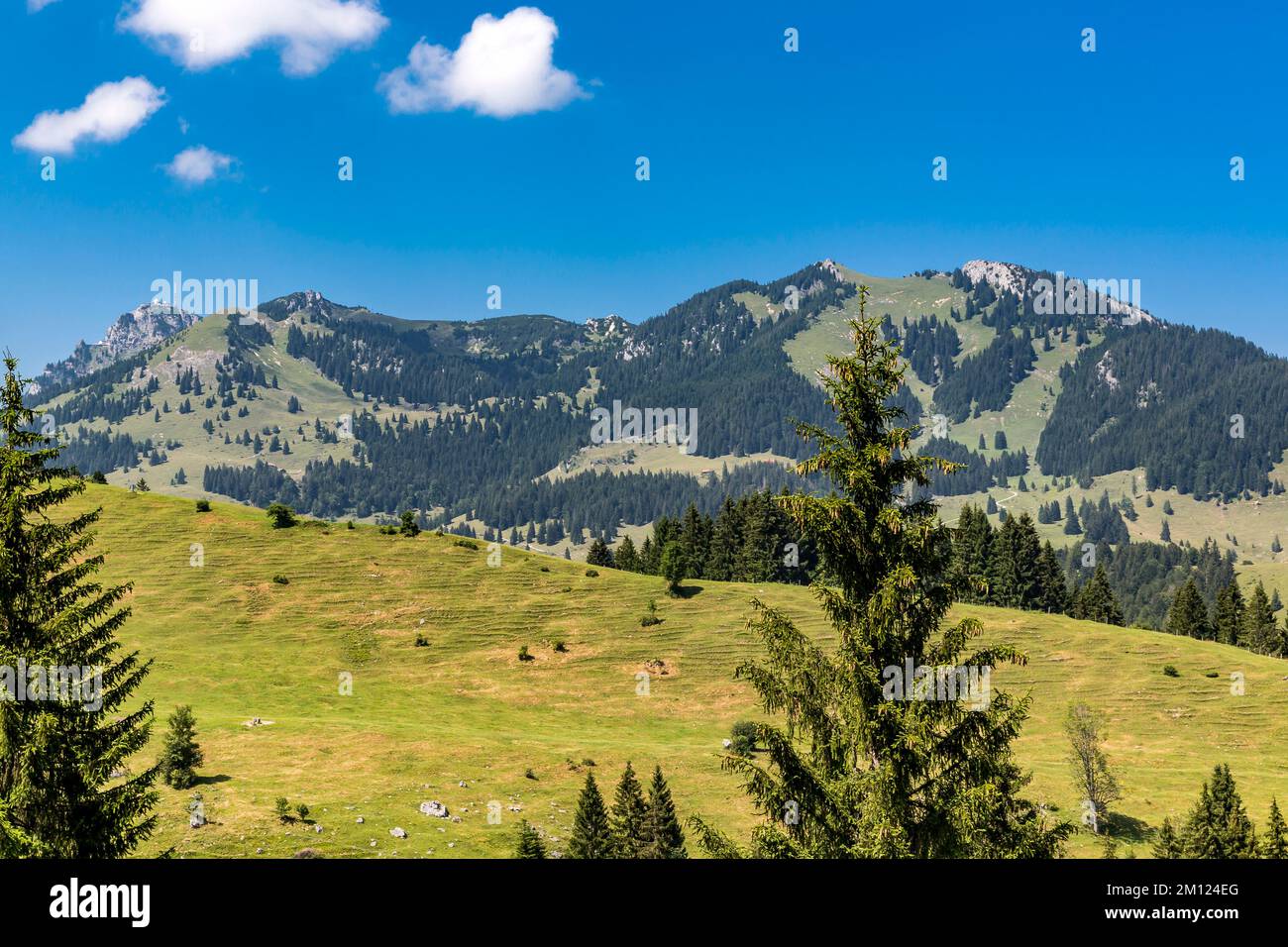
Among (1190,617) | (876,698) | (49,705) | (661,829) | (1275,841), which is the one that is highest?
(876,698)

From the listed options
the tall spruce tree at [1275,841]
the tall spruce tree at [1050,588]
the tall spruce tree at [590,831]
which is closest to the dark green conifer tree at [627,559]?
the tall spruce tree at [1050,588]

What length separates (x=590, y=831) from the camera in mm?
45781

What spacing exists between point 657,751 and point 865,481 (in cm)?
5692

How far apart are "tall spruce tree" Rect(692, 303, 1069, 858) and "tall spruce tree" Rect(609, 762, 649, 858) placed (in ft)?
88.6

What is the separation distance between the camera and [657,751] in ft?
239

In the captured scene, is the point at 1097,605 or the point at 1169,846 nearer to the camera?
the point at 1169,846

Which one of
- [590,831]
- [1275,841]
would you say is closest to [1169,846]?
[1275,841]

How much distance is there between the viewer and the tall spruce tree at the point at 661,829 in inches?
1834

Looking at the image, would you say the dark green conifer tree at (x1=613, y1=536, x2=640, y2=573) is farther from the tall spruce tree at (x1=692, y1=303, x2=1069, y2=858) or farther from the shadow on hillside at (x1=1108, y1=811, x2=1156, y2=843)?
the tall spruce tree at (x1=692, y1=303, x2=1069, y2=858)

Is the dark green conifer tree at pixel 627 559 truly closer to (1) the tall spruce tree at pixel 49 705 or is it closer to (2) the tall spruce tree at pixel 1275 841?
(2) the tall spruce tree at pixel 1275 841

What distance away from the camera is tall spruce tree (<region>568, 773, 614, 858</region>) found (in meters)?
44.9

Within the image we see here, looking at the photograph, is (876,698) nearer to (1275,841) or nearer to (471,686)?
(1275,841)

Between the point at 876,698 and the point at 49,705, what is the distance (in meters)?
21.8

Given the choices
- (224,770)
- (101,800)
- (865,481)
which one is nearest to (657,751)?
(224,770)
